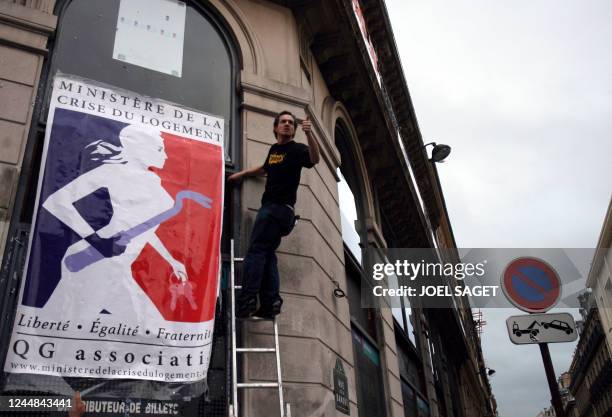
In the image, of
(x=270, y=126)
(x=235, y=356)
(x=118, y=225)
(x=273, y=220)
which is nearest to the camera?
(x=235, y=356)

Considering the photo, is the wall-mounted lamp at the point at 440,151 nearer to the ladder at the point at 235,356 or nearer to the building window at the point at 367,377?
the building window at the point at 367,377

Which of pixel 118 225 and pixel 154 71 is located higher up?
pixel 154 71

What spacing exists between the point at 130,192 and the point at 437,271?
19.5 metres

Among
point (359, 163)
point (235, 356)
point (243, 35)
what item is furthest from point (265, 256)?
point (359, 163)

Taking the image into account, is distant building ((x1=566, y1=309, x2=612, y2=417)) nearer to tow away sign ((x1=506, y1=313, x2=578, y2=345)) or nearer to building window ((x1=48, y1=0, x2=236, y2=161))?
tow away sign ((x1=506, y1=313, x2=578, y2=345))

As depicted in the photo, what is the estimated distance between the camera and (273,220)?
19.2 feet

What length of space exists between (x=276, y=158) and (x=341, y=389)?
317 cm

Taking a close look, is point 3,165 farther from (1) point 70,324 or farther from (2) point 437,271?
(2) point 437,271

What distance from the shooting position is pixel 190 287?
5301 mm

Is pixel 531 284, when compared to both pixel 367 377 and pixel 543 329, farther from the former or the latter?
pixel 367 377

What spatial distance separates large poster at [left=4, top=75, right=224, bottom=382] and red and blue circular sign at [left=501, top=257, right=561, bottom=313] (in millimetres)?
3179

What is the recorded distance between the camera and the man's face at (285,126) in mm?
6082

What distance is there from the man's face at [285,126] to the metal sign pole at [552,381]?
361 centimetres

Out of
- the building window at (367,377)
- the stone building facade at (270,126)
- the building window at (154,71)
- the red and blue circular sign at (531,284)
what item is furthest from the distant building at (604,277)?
the building window at (154,71)
